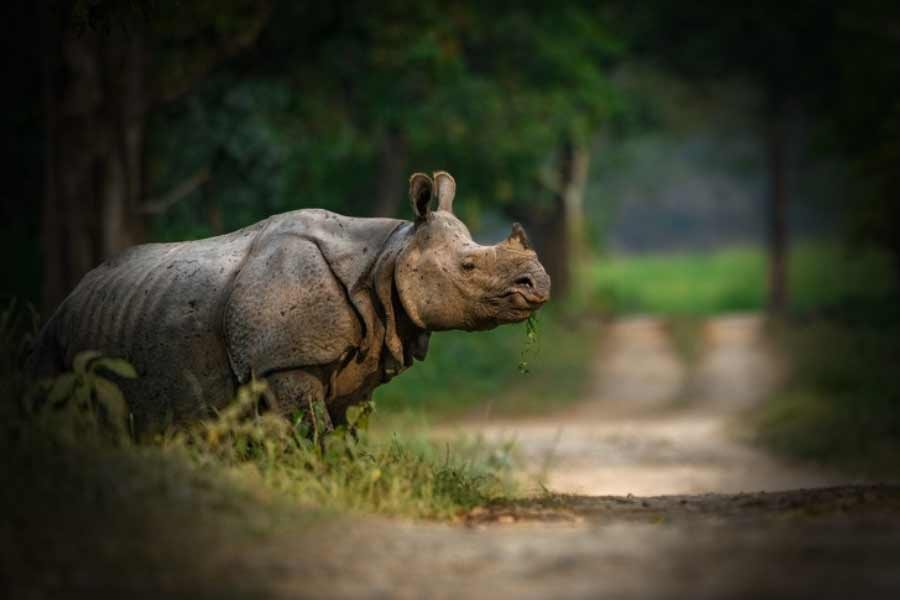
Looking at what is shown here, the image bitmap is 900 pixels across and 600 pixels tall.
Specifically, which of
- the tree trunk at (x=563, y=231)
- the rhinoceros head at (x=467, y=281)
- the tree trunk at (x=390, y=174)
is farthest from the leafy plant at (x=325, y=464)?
the tree trunk at (x=563, y=231)

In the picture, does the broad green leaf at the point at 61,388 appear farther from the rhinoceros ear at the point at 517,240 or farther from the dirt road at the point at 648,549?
the rhinoceros ear at the point at 517,240

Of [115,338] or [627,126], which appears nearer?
[115,338]

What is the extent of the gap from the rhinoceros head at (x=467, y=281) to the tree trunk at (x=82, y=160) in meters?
7.13

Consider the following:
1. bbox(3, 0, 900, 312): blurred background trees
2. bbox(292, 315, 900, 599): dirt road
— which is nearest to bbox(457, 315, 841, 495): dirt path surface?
bbox(292, 315, 900, 599): dirt road

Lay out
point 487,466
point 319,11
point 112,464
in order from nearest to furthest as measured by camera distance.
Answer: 1. point 112,464
2. point 487,466
3. point 319,11

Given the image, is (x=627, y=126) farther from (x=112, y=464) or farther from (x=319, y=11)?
(x=112, y=464)

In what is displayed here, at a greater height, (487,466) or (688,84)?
(688,84)

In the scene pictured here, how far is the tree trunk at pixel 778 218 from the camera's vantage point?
1112 inches

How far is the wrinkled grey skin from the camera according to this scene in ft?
23.1

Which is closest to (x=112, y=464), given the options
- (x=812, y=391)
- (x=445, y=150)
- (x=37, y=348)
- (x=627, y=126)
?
(x=37, y=348)

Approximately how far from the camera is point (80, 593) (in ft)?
15.0

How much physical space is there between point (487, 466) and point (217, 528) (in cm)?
495

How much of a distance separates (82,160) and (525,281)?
7.84 m

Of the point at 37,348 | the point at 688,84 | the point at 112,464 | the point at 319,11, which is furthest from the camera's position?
the point at 688,84
